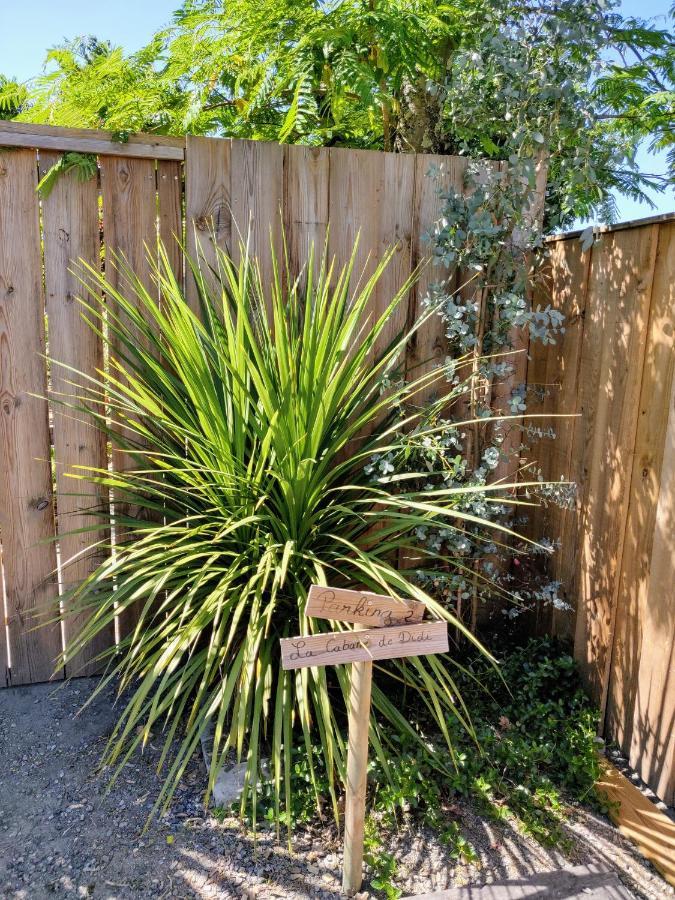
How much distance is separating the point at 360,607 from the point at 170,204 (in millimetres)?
1591

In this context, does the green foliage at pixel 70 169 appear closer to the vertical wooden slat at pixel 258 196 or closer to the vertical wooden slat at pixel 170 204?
the vertical wooden slat at pixel 170 204

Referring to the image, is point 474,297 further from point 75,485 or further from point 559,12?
point 75,485

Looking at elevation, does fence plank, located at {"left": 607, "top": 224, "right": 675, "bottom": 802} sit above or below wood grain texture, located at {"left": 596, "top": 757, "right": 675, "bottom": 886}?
above

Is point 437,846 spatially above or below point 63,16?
below

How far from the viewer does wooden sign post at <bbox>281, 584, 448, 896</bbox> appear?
55.3 inches

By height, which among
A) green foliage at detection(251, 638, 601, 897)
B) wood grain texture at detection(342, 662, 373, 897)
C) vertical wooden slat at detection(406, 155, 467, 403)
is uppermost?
vertical wooden slat at detection(406, 155, 467, 403)

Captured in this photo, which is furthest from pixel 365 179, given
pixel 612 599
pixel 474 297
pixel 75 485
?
pixel 612 599

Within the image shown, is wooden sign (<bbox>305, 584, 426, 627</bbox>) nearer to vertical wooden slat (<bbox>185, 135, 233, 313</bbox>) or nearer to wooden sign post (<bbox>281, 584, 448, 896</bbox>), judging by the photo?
wooden sign post (<bbox>281, 584, 448, 896</bbox>)

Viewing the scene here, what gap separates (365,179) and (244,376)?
95 centimetres

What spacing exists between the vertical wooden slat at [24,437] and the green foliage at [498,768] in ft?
3.72

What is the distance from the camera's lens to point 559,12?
2092 mm

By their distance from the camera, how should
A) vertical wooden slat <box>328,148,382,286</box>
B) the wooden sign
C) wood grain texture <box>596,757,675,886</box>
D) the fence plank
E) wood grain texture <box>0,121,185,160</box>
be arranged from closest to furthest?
the wooden sign < wood grain texture <box>596,757,675,886</box> < the fence plank < wood grain texture <box>0,121,185,160</box> < vertical wooden slat <box>328,148,382,286</box>

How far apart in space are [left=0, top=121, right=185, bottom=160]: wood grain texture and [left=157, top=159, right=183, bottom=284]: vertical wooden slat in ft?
0.14

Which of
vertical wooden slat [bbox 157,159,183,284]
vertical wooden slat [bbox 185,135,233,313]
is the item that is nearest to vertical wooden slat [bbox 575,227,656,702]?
vertical wooden slat [bbox 185,135,233,313]
